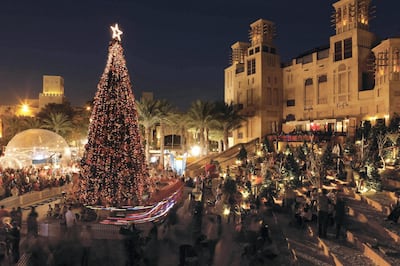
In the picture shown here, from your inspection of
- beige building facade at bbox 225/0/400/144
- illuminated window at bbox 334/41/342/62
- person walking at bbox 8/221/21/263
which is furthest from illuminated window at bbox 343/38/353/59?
person walking at bbox 8/221/21/263

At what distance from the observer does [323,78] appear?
114 feet

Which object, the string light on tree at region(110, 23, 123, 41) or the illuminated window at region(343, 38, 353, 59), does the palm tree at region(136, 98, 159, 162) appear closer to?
the string light on tree at region(110, 23, 123, 41)

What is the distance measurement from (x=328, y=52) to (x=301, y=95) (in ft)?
17.8

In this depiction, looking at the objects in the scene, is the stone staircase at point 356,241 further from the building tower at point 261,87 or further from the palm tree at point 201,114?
the building tower at point 261,87

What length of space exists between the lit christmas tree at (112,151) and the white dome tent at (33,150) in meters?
12.8

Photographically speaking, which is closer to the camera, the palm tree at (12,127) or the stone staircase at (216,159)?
the stone staircase at (216,159)

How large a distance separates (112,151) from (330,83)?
27.5m

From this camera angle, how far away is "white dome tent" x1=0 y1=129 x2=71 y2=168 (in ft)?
77.1

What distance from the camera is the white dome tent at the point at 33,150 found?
77.1ft

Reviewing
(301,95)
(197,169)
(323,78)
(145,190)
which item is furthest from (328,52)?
(145,190)

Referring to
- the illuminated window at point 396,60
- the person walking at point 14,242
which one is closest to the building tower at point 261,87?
the illuminated window at point 396,60

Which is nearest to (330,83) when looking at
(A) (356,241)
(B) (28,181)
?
(A) (356,241)

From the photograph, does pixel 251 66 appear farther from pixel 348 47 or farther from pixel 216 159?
pixel 216 159

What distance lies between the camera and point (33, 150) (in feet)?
79.5
